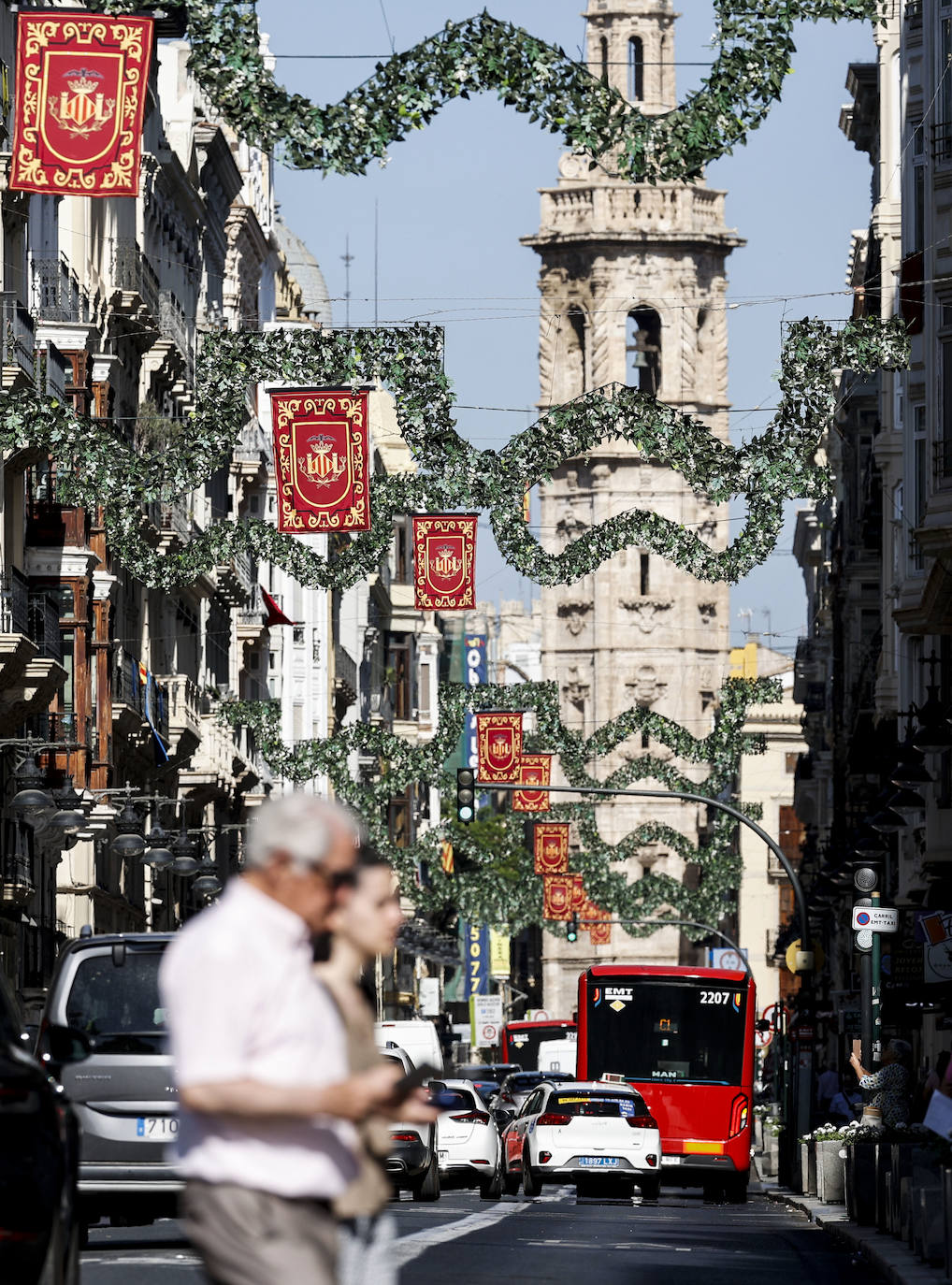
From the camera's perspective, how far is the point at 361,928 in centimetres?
747

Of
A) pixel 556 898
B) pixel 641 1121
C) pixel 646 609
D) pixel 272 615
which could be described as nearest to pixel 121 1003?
pixel 641 1121

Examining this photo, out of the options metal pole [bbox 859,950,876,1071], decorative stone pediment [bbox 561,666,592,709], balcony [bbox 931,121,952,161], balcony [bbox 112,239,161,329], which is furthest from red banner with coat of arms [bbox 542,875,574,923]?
metal pole [bbox 859,950,876,1071]

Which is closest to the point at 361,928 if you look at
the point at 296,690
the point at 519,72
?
the point at 519,72

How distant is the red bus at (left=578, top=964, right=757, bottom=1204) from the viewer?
38625mm

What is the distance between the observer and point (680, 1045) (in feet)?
131

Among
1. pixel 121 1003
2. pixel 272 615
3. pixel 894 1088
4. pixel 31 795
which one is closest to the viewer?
pixel 121 1003

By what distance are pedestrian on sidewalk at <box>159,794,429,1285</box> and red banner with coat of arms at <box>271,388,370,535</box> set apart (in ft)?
88.7

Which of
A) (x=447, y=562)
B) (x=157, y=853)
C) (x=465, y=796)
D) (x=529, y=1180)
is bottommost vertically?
(x=529, y=1180)

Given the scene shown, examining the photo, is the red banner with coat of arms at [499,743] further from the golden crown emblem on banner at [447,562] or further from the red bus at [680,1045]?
the red bus at [680,1045]

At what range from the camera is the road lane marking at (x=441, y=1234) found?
62.7 feet

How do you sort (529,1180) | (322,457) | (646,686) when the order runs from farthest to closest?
1. (646,686)
2. (322,457)
3. (529,1180)

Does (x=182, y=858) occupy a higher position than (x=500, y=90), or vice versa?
(x=500, y=90)

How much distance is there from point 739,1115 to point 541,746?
24059 mm

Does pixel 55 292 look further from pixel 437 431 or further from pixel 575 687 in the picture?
pixel 575 687
